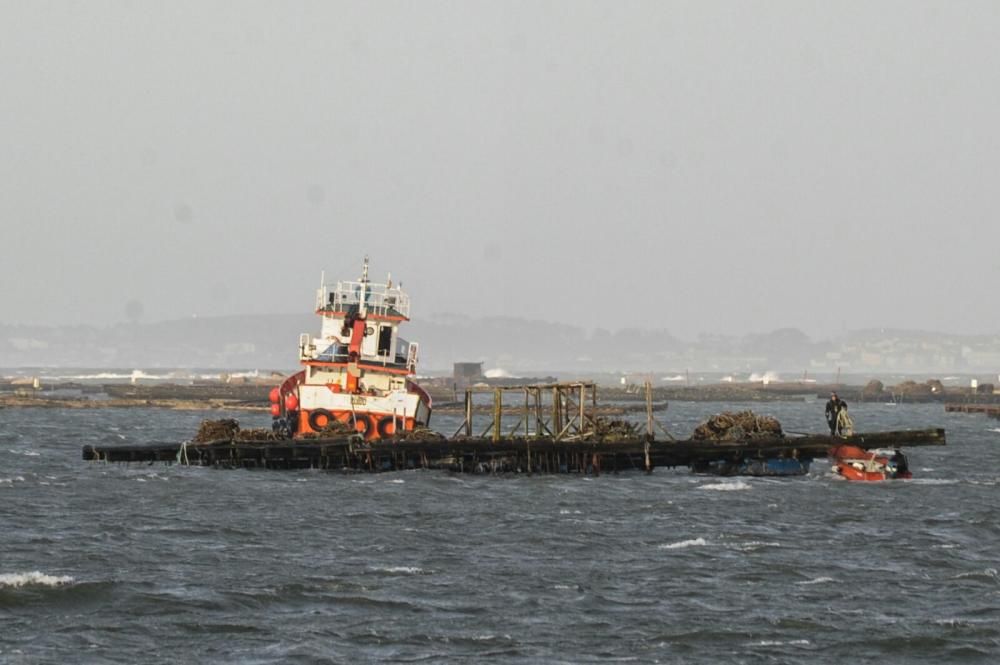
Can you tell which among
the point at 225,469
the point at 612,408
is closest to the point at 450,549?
the point at 225,469

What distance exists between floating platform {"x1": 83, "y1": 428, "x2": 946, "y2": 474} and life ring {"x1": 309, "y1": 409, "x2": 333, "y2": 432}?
3150 millimetres

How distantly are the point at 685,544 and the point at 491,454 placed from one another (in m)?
23.1

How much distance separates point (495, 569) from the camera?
118 feet

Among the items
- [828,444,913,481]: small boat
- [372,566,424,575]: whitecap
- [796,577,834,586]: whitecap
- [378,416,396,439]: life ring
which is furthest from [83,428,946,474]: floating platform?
[372,566,424,575]: whitecap

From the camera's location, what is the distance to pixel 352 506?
49656mm

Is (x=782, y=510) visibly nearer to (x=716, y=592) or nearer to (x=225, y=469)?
(x=716, y=592)

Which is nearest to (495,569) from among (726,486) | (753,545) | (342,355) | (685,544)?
(685,544)

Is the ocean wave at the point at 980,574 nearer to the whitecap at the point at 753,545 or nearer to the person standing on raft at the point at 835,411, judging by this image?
the whitecap at the point at 753,545

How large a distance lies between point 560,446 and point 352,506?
1451 cm

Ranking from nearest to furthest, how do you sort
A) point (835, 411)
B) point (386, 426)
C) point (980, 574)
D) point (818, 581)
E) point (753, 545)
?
point (818, 581) → point (980, 574) → point (753, 545) → point (835, 411) → point (386, 426)

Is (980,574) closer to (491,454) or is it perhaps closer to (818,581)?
(818,581)

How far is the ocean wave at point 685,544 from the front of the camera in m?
40.1

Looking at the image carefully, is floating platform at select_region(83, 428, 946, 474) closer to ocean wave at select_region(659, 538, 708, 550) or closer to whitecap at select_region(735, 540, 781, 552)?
ocean wave at select_region(659, 538, 708, 550)

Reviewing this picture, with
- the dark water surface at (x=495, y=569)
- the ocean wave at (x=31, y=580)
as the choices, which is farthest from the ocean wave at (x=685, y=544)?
the ocean wave at (x=31, y=580)
